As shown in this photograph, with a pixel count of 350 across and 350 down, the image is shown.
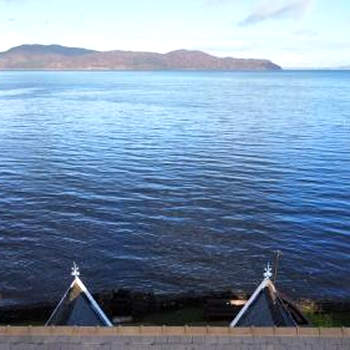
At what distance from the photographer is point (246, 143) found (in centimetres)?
11331

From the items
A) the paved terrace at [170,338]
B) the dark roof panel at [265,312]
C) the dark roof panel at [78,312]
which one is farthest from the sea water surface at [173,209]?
the paved terrace at [170,338]

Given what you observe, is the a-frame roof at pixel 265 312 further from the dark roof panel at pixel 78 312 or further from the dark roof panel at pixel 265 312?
the dark roof panel at pixel 78 312

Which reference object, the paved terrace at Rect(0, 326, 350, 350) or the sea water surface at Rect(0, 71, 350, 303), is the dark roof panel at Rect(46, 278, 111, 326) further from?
the sea water surface at Rect(0, 71, 350, 303)

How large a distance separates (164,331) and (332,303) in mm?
30558

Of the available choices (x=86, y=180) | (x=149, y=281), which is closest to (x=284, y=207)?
(x=149, y=281)

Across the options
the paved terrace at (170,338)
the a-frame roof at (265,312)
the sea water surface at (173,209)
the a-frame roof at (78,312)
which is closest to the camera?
the paved terrace at (170,338)

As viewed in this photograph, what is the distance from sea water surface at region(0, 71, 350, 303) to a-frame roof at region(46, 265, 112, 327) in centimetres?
1925

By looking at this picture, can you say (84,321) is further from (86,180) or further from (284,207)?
(86,180)

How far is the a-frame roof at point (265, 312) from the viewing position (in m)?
31.4

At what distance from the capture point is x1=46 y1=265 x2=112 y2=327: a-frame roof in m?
31.7

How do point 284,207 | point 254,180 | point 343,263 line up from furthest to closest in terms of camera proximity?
Answer: point 254,180
point 284,207
point 343,263

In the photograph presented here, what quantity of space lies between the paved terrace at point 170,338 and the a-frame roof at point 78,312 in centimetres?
1017

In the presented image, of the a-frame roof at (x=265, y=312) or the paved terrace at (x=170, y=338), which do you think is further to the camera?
the a-frame roof at (x=265, y=312)

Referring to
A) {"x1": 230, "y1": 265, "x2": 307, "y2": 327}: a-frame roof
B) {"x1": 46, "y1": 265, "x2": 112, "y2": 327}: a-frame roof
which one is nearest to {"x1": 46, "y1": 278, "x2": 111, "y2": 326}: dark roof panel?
{"x1": 46, "y1": 265, "x2": 112, "y2": 327}: a-frame roof
